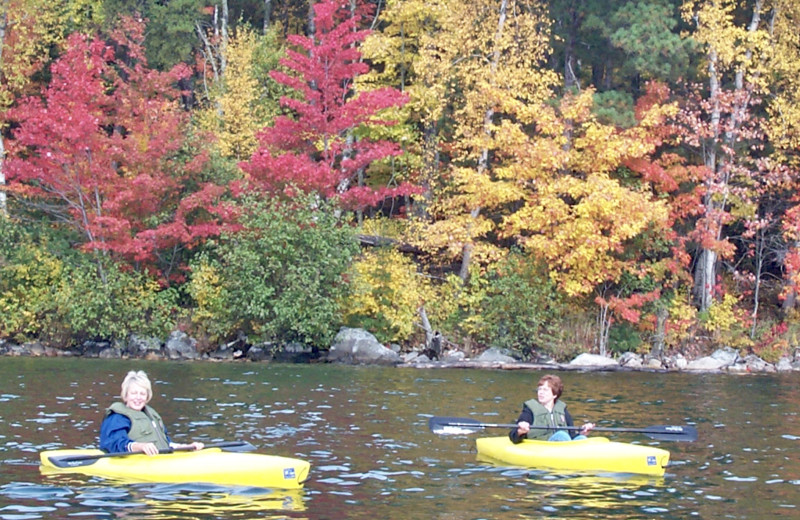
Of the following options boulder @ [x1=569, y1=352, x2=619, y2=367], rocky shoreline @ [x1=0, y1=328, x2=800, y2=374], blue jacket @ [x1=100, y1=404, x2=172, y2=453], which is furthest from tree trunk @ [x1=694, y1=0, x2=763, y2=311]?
blue jacket @ [x1=100, y1=404, x2=172, y2=453]

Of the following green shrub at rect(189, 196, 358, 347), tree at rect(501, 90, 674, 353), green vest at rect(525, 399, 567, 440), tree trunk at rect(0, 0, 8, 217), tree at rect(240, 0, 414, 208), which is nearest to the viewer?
green vest at rect(525, 399, 567, 440)

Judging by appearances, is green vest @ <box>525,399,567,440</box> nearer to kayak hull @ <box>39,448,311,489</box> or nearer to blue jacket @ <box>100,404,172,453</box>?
kayak hull @ <box>39,448,311,489</box>

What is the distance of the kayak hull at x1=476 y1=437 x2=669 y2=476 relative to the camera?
1113cm

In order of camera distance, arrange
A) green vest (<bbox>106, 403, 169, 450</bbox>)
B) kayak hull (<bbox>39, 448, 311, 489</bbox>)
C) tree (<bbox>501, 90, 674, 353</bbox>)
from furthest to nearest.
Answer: tree (<bbox>501, 90, 674, 353</bbox>)
green vest (<bbox>106, 403, 169, 450</bbox>)
kayak hull (<bbox>39, 448, 311, 489</bbox>)

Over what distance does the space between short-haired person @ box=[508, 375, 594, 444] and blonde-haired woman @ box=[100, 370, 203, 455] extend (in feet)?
12.3

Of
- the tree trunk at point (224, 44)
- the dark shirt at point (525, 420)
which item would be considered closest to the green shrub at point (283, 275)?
the tree trunk at point (224, 44)

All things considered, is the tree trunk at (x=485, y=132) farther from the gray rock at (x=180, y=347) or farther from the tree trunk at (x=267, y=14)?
the tree trunk at (x=267, y=14)

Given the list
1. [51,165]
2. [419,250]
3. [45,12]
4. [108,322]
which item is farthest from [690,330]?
[45,12]

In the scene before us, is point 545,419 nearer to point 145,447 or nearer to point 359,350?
point 145,447

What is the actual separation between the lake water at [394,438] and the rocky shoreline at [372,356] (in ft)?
4.21

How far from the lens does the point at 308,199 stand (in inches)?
978

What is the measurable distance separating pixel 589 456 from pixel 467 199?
1536cm

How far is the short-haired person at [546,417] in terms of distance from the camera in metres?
11.9

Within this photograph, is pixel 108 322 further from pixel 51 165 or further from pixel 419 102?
pixel 419 102
